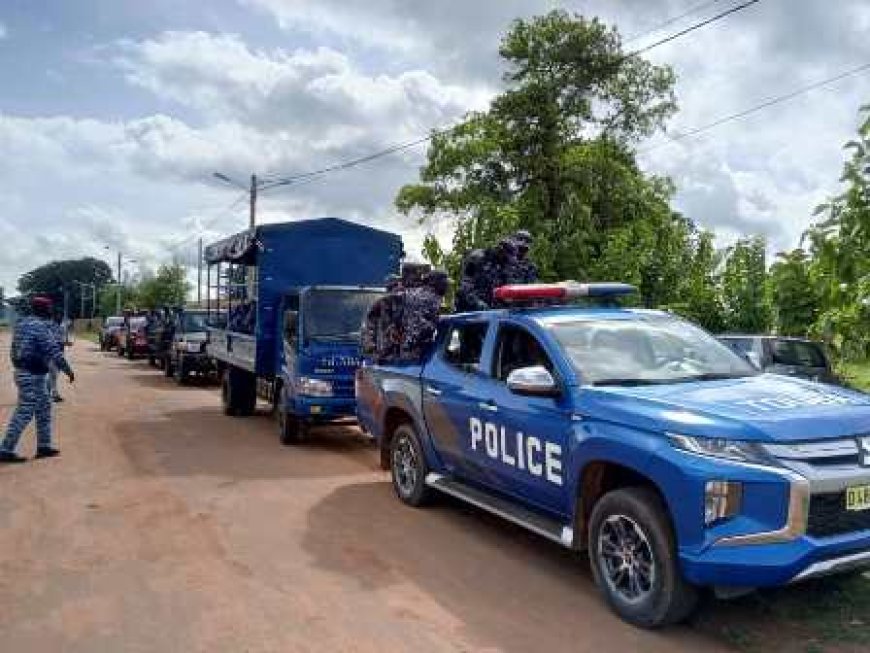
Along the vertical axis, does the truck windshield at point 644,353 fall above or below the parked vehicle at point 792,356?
above

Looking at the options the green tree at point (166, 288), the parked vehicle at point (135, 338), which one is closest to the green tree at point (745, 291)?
the parked vehicle at point (135, 338)

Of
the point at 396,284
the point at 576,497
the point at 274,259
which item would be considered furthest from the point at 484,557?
the point at 274,259

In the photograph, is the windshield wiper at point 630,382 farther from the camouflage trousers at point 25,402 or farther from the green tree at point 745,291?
the green tree at point 745,291

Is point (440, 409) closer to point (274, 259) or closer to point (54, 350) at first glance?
point (54, 350)

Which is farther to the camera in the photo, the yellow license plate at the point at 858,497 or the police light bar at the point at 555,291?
the police light bar at the point at 555,291

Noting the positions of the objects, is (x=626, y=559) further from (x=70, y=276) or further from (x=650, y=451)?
(x=70, y=276)

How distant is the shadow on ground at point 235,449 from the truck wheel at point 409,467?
151 centimetres

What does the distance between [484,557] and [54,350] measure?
614cm

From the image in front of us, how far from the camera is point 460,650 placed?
466 cm

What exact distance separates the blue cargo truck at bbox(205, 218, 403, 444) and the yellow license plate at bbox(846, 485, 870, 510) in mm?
7372

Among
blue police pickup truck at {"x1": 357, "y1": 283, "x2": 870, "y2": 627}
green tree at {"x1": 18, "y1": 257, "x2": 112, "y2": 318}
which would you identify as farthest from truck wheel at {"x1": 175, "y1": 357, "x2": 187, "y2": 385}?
green tree at {"x1": 18, "y1": 257, "x2": 112, "y2": 318}

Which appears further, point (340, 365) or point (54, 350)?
point (340, 365)

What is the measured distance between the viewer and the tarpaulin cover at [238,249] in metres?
13.4

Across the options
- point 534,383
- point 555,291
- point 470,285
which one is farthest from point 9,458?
point 534,383
